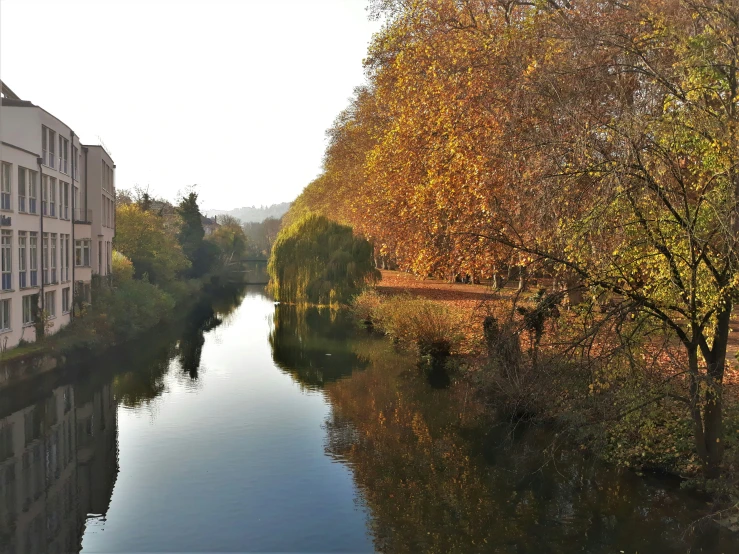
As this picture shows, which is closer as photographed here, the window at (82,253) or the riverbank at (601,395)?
the riverbank at (601,395)

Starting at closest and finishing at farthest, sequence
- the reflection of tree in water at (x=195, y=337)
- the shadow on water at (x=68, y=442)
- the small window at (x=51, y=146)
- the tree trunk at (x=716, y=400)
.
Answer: the tree trunk at (x=716, y=400) < the shadow on water at (x=68, y=442) < the reflection of tree in water at (x=195, y=337) < the small window at (x=51, y=146)

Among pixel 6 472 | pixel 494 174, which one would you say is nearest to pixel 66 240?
pixel 6 472

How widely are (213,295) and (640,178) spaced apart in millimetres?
63516

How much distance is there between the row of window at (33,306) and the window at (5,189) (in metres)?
3.61

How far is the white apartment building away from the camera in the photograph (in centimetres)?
2853

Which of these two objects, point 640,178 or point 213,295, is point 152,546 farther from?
point 213,295

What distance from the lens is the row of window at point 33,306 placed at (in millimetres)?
27953

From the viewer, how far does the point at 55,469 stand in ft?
58.0

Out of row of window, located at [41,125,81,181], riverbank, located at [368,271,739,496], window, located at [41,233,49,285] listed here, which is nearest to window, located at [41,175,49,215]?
row of window, located at [41,125,81,181]

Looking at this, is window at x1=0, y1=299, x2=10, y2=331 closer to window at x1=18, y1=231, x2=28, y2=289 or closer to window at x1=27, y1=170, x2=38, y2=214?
window at x1=18, y1=231, x2=28, y2=289

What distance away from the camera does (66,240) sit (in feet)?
120

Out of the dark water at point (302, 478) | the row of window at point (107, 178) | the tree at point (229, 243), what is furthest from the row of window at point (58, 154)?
the tree at point (229, 243)

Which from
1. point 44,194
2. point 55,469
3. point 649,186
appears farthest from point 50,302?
point 649,186

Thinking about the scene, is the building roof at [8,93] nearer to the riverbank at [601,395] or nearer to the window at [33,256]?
the window at [33,256]
